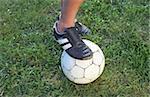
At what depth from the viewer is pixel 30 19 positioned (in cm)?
242

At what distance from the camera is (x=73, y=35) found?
6.59 ft

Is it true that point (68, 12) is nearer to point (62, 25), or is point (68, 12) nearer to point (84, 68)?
point (62, 25)

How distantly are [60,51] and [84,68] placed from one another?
1.05 feet

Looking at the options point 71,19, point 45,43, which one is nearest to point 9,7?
point 45,43

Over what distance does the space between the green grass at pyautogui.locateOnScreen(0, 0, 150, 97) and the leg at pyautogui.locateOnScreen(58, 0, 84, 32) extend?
207 millimetres

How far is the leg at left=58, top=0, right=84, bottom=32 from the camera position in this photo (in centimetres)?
194

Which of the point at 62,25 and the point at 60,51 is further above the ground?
the point at 62,25

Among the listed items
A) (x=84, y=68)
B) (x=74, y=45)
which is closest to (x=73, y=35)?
(x=74, y=45)

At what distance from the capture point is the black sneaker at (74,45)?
194 centimetres

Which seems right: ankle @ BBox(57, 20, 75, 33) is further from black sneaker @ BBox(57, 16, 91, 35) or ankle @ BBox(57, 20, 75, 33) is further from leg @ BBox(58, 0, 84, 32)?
black sneaker @ BBox(57, 16, 91, 35)

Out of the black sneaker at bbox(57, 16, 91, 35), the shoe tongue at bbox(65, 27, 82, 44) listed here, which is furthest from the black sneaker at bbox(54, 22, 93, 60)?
the black sneaker at bbox(57, 16, 91, 35)

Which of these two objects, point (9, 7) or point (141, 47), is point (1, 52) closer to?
point (9, 7)

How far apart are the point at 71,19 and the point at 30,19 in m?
0.48

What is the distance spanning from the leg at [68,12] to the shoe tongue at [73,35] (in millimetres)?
30
